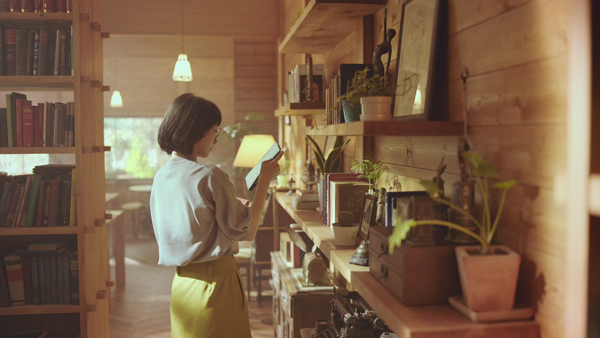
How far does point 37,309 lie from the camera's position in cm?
246

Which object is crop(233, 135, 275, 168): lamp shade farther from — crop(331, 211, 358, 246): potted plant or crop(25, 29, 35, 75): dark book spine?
crop(331, 211, 358, 246): potted plant

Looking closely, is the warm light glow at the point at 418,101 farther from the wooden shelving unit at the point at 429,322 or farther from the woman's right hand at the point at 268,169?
the woman's right hand at the point at 268,169

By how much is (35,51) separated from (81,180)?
0.72m

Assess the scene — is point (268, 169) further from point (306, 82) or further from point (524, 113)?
point (524, 113)

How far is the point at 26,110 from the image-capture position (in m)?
2.46

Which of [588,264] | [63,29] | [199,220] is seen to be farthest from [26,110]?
[588,264]

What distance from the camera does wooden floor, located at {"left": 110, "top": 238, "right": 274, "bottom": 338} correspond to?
372cm

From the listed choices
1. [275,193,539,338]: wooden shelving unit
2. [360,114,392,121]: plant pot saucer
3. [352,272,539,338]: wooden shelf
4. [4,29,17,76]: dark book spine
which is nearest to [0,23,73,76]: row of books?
[4,29,17,76]: dark book spine

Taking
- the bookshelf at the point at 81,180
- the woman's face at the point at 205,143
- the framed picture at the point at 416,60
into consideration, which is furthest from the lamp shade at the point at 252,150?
the framed picture at the point at 416,60

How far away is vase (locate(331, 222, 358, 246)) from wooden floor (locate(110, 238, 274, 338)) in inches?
85.9

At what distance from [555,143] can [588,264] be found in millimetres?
238

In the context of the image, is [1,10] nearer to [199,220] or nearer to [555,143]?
[199,220]

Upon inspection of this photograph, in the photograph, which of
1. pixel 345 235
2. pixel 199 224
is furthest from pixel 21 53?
pixel 345 235

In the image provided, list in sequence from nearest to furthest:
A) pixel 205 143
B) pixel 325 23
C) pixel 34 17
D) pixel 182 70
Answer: pixel 205 143
pixel 325 23
pixel 34 17
pixel 182 70
